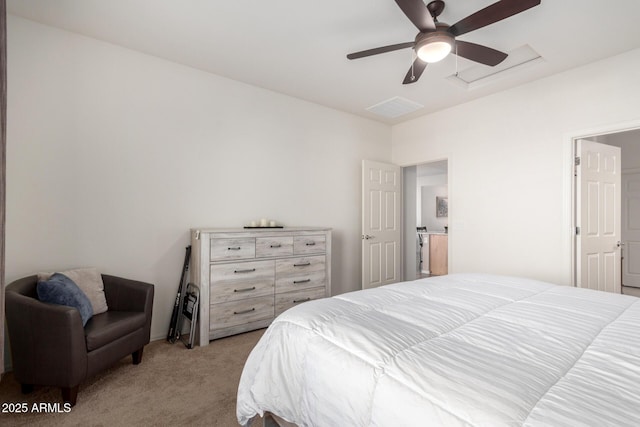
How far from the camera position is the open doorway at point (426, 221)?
5395 millimetres

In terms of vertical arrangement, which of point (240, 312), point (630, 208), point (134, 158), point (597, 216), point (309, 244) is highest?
point (134, 158)

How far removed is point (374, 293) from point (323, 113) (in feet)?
10.2

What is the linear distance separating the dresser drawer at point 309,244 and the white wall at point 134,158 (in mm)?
496

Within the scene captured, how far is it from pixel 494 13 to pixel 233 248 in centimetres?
270

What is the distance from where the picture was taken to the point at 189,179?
318cm

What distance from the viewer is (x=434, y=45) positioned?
6.61 ft

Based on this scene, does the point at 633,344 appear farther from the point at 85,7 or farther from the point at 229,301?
the point at 85,7

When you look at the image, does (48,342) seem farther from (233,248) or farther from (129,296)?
(233,248)

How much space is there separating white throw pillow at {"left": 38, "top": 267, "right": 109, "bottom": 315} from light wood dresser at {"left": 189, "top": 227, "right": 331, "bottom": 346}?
75 centimetres

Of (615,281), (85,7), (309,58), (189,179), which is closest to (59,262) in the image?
(189,179)

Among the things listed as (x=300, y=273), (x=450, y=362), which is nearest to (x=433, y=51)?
(x=450, y=362)

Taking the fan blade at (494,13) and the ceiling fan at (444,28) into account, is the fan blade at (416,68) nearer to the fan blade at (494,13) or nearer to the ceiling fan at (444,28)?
the ceiling fan at (444,28)

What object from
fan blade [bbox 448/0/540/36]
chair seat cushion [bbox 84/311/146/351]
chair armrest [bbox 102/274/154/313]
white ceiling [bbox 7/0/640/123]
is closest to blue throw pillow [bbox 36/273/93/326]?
chair seat cushion [bbox 84/311/146/351]

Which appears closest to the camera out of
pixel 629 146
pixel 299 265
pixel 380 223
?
pixel 299 265
